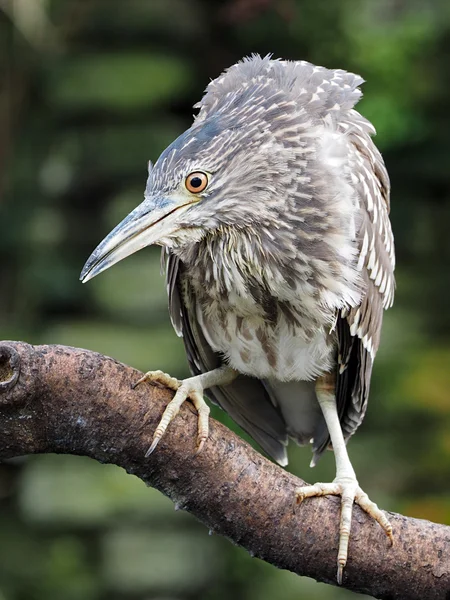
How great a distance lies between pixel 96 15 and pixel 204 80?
0.59 metres

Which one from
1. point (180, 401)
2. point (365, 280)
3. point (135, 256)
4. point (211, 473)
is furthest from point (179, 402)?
point (135, 256)

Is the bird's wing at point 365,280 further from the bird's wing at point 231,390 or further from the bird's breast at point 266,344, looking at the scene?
the bird's wing at point 231,390

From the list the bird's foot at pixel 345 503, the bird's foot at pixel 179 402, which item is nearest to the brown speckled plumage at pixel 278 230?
the bird's foot at pixel 179 402

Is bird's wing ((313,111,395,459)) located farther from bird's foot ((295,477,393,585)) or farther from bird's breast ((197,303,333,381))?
bird's foot ((295,477,393,585))

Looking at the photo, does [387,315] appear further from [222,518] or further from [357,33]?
[222,518]

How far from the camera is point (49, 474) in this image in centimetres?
415

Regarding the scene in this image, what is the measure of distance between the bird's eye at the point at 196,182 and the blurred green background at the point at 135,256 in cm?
217

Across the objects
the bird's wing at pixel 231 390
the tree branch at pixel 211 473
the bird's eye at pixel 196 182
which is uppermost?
the bird's eye at pixel 196 182

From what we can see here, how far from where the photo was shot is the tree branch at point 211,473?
1.77 m

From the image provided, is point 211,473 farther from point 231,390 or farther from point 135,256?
point 135,256

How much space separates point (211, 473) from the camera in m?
1.92

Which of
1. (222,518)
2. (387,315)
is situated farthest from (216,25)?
(222,518)

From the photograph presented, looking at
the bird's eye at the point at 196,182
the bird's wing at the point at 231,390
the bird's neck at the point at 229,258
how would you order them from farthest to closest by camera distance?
the bird's wing at the point at 231,390
the bird's neck at the point at 229,258
the bird's eye at the point at 196,182

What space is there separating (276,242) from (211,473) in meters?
0.56
